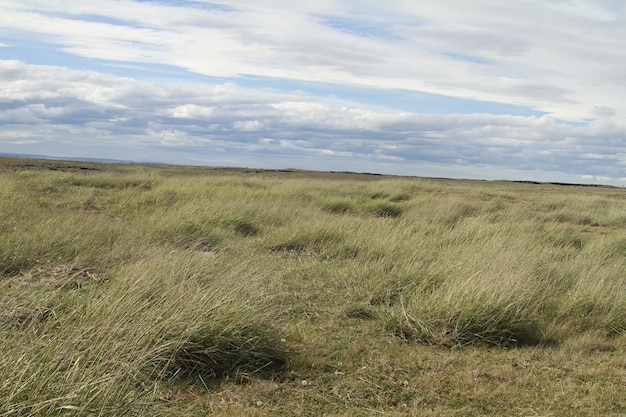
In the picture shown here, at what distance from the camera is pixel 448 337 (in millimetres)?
5281

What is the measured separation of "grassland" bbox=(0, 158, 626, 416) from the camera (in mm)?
3623

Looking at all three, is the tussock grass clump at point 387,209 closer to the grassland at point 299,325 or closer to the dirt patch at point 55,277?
the grassland at point 299,325

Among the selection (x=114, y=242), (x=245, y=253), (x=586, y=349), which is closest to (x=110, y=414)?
(x=586, y=349)

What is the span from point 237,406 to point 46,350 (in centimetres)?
130

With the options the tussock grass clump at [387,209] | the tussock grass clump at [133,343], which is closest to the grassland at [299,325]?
the tussock grass clump at [133,343]

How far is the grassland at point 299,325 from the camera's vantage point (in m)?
3.62

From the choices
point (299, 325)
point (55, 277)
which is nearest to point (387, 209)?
point (299, 325)

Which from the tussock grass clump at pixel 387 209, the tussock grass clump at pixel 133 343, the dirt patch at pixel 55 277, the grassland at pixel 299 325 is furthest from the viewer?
the tussock grass clump at pixel 387 209

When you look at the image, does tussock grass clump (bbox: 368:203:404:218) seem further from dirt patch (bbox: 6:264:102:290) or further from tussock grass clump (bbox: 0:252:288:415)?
tussock grass clump (bbox: 0:252:288:415)

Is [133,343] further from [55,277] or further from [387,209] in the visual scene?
[387,209]

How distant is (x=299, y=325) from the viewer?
17.5 ft

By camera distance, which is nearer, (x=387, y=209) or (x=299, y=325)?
(x=299, y=325)

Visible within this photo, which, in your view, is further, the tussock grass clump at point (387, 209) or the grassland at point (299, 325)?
the tussock grass clump at point (387, 209)

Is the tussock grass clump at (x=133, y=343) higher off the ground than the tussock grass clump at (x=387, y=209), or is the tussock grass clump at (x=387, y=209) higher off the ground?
the tussock grass clump at (x=387, y=209)
